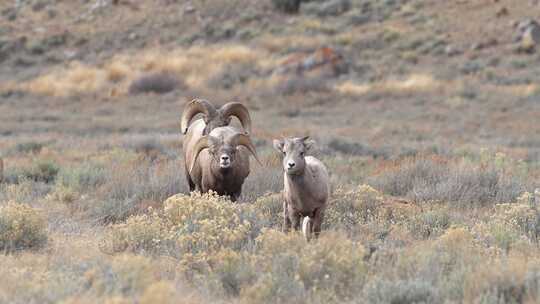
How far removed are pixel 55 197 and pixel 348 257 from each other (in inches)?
246

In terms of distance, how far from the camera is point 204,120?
11.4m

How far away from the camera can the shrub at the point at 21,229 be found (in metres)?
7.79

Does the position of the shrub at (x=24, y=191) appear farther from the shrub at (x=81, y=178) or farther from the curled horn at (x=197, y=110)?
the curled horn at (x=197, y=110)

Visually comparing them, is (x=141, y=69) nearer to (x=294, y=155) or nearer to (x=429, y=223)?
(x=429, y=223)

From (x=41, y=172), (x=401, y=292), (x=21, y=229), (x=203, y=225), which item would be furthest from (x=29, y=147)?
(x=401, y=292)

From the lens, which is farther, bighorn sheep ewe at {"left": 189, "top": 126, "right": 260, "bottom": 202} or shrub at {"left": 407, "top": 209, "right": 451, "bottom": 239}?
bighorn sheep ewe at {"left": 189, "top": 126, "right": 260, "bottom": 202}

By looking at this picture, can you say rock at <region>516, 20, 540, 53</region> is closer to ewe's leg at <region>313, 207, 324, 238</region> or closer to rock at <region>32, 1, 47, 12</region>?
ewe's leg at <region>313, 207, 324, 238</region>

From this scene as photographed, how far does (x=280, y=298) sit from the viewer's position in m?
6.02

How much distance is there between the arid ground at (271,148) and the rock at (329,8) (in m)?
0.09

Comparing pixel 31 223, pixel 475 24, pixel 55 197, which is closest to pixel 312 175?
pixel 31 223

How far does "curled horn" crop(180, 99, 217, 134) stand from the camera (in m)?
A: 11.5

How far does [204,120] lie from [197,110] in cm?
44

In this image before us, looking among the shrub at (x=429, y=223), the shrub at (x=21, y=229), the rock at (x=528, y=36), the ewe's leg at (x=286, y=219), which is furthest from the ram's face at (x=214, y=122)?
the rock at (x=528, y=36)

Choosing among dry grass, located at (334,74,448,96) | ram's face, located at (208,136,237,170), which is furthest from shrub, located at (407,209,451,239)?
dry grass, located at (334,74,448,96)
